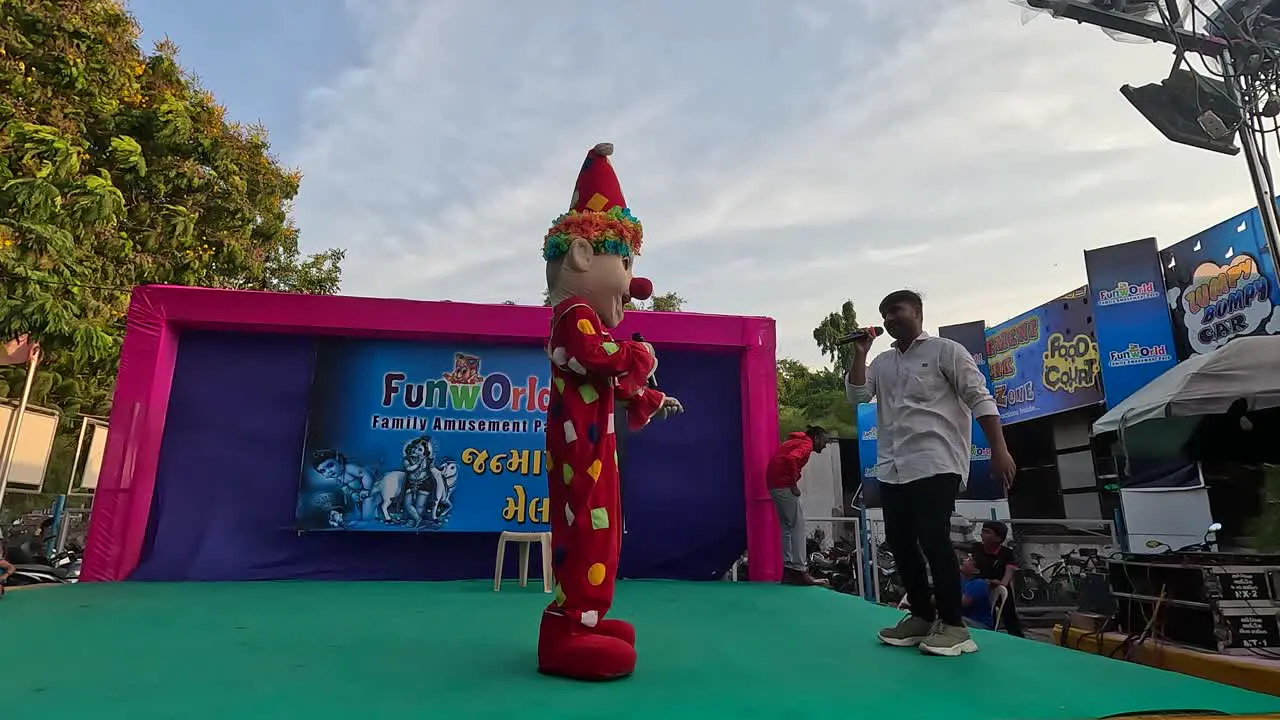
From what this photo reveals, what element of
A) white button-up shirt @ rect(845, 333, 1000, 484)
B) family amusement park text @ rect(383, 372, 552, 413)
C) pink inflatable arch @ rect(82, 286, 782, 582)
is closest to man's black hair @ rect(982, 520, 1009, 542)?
pink inflatable arch @ rect(82, 286, 782, 582)

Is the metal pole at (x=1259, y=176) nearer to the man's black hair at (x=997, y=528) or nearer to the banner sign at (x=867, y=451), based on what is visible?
the man's black hair at (x=997, y=528)

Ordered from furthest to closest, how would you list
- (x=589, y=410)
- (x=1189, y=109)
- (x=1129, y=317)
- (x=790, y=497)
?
1. (x=1129, y=317)
2. (x=790, y=497)
3. (x=1189, y=109)
4. (x=589, y=410)

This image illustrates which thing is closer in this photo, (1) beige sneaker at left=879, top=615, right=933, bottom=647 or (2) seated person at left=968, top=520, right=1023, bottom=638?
(1) beige sneaker at left=879, top=615, right=933, bottom=647

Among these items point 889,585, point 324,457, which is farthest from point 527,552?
point 889,585

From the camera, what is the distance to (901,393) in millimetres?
2674

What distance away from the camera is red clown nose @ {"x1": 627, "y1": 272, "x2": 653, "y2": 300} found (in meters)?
2.39

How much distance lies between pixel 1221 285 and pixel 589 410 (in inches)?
348

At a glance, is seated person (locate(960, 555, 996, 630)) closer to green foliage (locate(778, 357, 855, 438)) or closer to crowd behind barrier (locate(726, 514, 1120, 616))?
crowd behind barrier (locate(726, 514, 1120, 616))

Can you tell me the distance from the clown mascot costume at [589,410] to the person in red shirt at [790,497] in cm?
284

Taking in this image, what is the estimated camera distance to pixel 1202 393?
4105mm

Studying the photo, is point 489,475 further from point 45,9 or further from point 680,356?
point 45,9

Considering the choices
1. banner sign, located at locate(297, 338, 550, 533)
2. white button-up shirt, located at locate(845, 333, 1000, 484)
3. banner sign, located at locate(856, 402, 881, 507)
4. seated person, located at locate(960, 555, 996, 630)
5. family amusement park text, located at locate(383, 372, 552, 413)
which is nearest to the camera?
white button-up shirt, located at locate(845, 333, 1000, 484)

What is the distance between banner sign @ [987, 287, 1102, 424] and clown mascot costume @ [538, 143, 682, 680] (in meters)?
9.47

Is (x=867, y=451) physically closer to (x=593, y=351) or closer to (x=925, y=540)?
(x=925, y=540)
